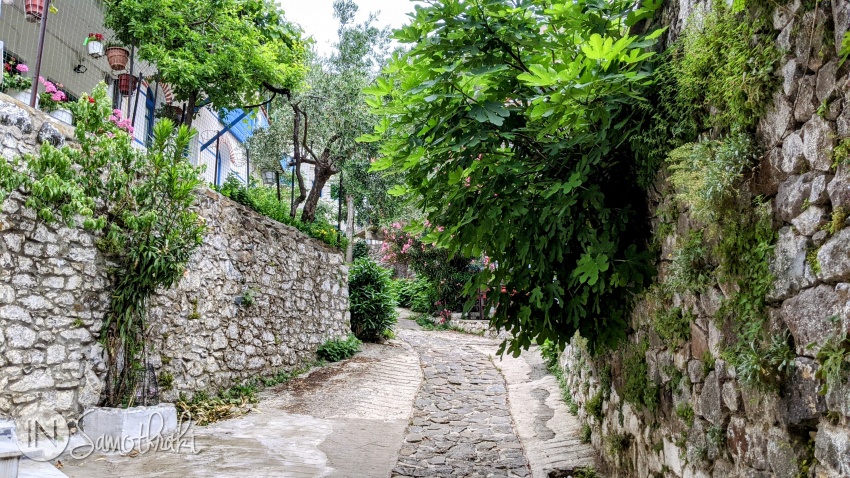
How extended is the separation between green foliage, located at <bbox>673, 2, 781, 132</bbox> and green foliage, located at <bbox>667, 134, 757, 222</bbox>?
0.10 m

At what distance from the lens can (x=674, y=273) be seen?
334 centimetres

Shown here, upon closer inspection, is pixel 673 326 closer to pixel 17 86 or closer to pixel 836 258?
pixel 836 258

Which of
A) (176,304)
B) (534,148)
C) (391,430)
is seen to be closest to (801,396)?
(534,148)

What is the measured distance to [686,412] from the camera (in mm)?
3330

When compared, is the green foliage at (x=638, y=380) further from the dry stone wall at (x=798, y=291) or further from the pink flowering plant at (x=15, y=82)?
the pink flowering plant at (x=15, y=82)

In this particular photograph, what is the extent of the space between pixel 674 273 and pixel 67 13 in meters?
9.64

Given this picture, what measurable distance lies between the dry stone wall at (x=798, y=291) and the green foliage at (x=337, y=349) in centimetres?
890

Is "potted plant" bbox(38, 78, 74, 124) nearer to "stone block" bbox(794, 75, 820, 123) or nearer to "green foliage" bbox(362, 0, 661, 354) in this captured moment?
"green foliage" bbox(362, 0, 661, 354)

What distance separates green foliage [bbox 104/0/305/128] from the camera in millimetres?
8914

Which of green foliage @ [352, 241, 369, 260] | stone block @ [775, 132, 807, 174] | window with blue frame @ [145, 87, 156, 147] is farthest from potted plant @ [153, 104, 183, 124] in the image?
green foliage @ [352, 241, 369, 260]

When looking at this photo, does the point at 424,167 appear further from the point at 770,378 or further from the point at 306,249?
the point at 306,249

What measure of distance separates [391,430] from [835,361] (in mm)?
5983

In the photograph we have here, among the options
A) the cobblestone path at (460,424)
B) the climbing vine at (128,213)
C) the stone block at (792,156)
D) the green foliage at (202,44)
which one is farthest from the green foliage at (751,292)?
the green foliage at (202,44)

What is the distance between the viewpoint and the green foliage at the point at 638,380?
3932 millimetres
